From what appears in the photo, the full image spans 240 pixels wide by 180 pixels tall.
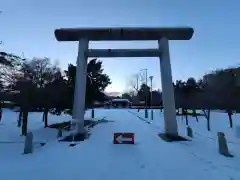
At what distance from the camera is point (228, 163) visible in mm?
8312

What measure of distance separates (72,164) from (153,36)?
10.2 metres

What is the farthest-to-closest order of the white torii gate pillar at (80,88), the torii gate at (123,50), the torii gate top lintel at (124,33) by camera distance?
1. the torii gate top lintel at (124,33)
2. the white torii gate pillar at (80,88)
3. the torii gate at (123,50)

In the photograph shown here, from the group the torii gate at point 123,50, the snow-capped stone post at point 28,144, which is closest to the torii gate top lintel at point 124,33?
the torii gate at point 123,50

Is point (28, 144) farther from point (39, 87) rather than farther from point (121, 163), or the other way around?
point (39, 87)

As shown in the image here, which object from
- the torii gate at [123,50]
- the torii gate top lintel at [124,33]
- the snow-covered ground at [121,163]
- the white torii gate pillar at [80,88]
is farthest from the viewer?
the torii gate top lintel at [124,33]

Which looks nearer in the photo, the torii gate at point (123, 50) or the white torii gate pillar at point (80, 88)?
the torii gate at point (123, 50)

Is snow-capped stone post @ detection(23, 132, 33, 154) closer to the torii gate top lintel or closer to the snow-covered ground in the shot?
the snow-covered ground

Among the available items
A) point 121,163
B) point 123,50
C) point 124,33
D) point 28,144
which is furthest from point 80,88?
point 121,163

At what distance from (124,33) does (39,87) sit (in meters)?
10.3

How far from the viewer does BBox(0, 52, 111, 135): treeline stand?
16.5 meters

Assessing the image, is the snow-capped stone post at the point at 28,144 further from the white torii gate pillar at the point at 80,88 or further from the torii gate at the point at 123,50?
the torii gate at the point at 123,50

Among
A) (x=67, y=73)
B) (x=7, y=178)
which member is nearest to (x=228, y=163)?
(x=7, y=178)

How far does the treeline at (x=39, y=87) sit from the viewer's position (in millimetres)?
16547

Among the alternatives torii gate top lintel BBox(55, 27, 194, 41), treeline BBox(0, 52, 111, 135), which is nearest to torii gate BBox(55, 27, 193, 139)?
torii gate top lintel BBox(55, 27, 194, 41)
